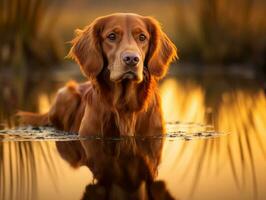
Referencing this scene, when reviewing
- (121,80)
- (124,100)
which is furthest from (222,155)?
(124,100)

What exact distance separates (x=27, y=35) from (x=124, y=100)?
33.4 ft

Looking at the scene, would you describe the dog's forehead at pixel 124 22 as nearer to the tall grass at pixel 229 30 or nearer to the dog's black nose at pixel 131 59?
the dog's black nose at pixel 131 59

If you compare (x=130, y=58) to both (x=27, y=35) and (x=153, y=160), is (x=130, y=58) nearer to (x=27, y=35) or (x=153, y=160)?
(x=153, y=160)

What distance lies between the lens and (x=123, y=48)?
6758mm

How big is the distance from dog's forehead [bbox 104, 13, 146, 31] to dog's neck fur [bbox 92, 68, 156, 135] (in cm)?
43

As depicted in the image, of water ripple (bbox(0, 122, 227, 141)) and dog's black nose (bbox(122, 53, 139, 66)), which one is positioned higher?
dog's black nose (bbox(122, 53, 139, 66))

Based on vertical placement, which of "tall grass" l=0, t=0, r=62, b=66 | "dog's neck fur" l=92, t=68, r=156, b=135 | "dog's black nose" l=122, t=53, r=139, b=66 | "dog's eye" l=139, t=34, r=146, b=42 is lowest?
"dog's neck fur" l=92, t=68, r=156, b=135

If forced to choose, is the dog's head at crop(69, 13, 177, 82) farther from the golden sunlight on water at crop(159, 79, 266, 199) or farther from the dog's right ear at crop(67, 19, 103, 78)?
the golden sunlight on water at crop(159, 79, 266, 199)

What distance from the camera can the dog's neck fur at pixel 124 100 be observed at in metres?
7.25

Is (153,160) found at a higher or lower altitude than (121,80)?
lower

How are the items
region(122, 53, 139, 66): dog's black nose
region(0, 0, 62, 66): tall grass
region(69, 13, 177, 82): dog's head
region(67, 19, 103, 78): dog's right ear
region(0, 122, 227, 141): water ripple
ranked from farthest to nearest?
region(0, 0, 62, 66): tall grass < region(0, 122, 227, 141): water ripple < region(67, 19, 103, 78): dog's right ear < region(69, 13, 177, 82): dog's head < region(122, 53, 139, 66): dog's black nose

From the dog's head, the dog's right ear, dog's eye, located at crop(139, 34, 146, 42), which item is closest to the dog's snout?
the dog's head

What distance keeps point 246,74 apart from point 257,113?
792 cm

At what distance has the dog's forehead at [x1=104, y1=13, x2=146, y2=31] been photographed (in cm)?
699
